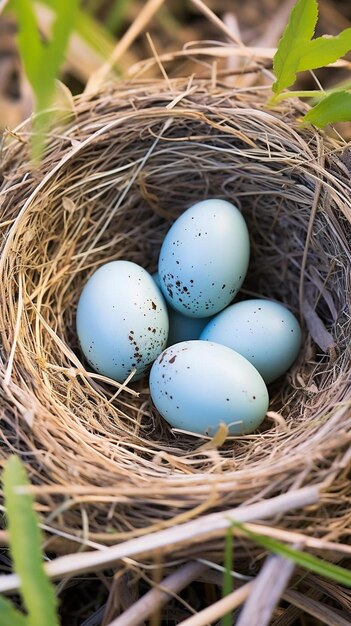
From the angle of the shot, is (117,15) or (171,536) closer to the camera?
(171,536)

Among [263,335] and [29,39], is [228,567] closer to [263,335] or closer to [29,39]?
[263,335]

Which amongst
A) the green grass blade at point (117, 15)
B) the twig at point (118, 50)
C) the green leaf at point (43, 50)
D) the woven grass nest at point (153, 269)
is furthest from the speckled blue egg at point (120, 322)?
the green grass blade at point (117, 15)

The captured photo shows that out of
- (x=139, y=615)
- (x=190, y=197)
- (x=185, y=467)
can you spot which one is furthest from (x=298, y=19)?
(x=139, y=615)

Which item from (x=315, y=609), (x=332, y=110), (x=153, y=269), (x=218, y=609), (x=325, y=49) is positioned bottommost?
(x=315, y=609)

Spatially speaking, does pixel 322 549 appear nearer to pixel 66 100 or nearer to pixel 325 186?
pixel 325 186

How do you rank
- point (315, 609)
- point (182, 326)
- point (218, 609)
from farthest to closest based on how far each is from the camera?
point (182, 326) < point (315, 609) < point (218, 609)

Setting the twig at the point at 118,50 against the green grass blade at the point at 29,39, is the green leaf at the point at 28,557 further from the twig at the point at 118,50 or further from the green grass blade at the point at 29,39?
the twig at the point at 118,50

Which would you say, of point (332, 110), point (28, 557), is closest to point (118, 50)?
point (332, 110)
